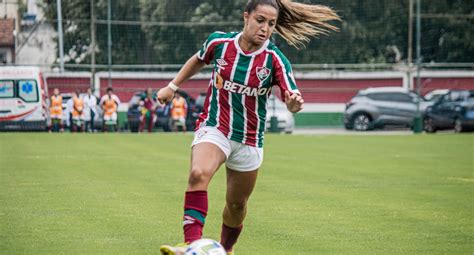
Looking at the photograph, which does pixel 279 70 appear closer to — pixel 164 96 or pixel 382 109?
pixel 164 96

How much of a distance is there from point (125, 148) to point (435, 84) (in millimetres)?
31979

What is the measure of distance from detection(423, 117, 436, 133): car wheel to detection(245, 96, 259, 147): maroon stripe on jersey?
33175mm

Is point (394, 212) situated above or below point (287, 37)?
below

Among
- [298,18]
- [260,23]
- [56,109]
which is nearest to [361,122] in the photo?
[56,109]

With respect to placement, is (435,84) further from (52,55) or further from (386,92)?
(52,55)

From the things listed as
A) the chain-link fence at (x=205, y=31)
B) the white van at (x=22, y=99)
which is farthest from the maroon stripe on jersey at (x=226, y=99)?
the chain-link fence at (x=205, y=31)

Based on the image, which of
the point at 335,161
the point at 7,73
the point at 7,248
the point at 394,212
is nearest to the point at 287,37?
the point at 7,248

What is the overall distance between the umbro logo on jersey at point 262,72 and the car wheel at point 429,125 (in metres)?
33.2

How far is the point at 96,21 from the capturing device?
4231cm

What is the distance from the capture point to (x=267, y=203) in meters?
12.4

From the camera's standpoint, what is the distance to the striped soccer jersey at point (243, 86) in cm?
755

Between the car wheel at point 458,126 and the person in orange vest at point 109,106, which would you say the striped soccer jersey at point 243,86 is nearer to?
the person in orange vest at point 109,106

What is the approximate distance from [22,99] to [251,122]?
31.5 meters

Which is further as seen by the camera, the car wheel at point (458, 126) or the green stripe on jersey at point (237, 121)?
the car wheel at point (458, 126)
